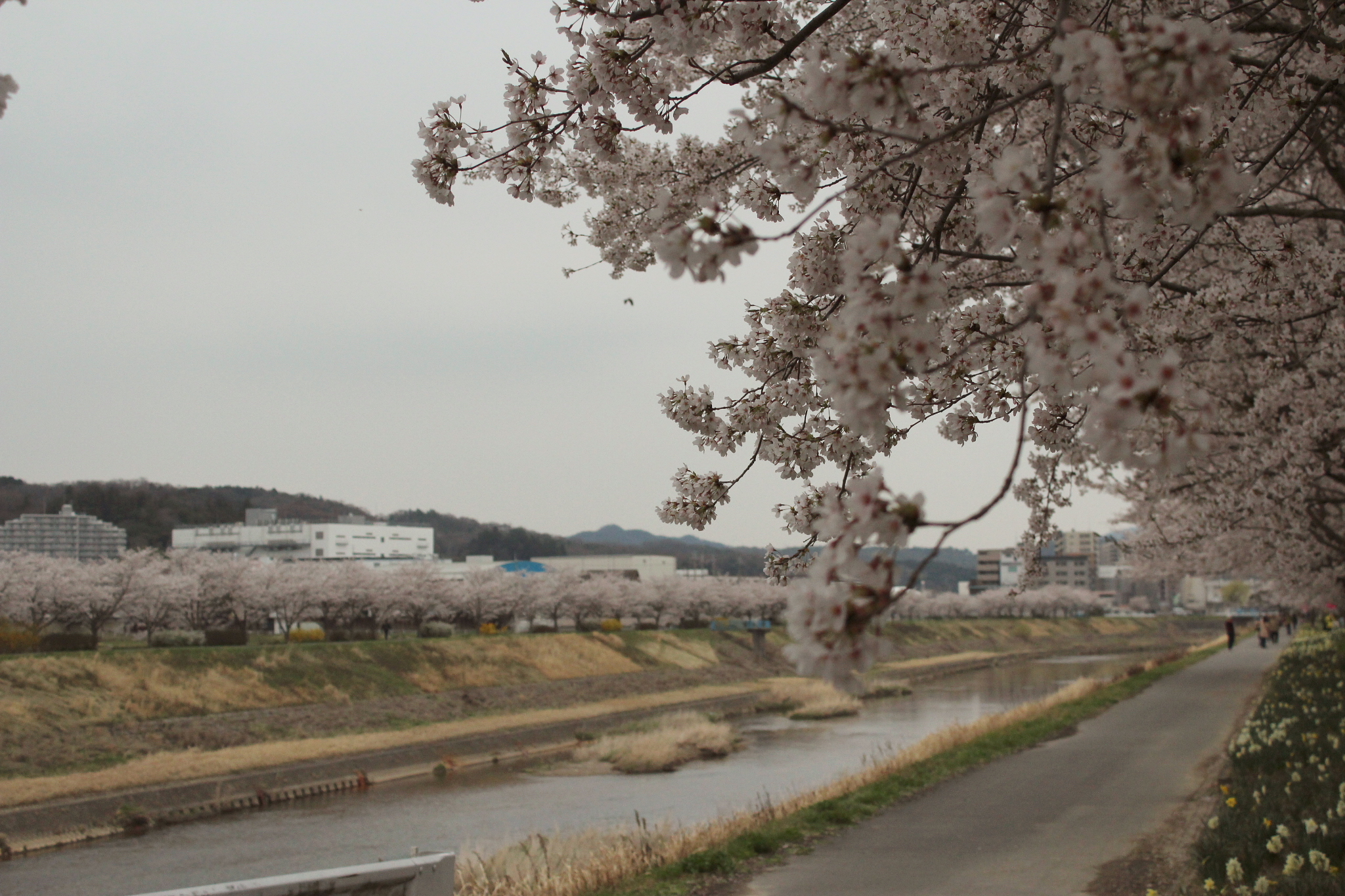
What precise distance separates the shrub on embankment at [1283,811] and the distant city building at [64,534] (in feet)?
375

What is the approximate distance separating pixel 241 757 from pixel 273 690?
6.65m

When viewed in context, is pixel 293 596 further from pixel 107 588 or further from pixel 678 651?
pixel 678 651

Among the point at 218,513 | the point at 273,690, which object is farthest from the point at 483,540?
the point at 273,690

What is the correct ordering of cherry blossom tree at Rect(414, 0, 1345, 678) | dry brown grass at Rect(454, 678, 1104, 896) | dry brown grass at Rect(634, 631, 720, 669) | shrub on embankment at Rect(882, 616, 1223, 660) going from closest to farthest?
cherry blossom tree at Rect(414, 0, 1345, 678) → dry brown grass at Rect(454, 678, 1104, 896) → dry brown grass at Rect(634, 631, 720, 669) → shrub on embankment at Rect(882, 616, 1223, 660)

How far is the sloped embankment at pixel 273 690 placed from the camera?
83.0 ft

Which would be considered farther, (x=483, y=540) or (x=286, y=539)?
(x=483, y=540)

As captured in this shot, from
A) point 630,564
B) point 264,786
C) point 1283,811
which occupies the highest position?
point 630,564

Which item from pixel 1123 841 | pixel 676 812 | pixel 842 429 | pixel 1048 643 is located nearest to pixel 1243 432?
pixel 1123 841

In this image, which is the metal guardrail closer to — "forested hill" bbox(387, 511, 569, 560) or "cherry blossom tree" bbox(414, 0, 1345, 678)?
"cherry blossom tree" bbox(414, 0, 1345, 678)

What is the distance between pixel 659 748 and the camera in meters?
28.4

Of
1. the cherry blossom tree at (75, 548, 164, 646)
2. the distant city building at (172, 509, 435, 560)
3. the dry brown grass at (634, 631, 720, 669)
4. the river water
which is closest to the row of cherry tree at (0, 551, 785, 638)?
the cherry blossom tree at (75, 548, 164, 646)

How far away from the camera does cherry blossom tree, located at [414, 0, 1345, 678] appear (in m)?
2.31

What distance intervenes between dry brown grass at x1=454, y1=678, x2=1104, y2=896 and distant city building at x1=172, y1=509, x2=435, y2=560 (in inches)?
4329

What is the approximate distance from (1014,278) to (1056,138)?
2.67 metres
